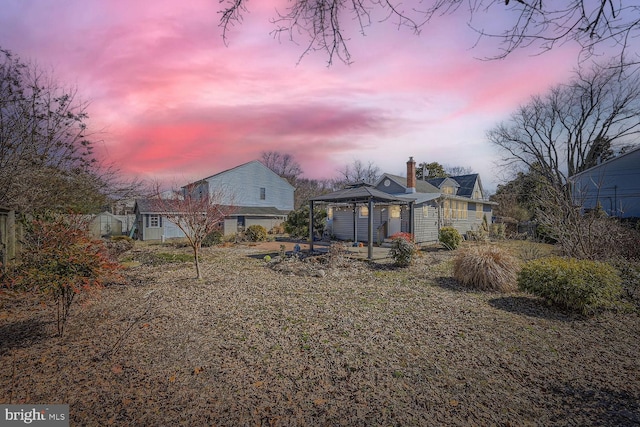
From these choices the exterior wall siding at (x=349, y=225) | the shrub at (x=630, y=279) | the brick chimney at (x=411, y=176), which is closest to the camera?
the shrub at (x=630, y=279)

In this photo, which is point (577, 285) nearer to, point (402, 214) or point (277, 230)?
point (402, 214)

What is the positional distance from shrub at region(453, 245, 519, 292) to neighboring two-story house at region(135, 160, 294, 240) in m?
17.4

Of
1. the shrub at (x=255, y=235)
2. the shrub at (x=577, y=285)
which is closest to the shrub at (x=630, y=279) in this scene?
the shrub at (x=577, y=285)

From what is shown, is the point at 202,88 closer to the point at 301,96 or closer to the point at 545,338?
the point at 301,96

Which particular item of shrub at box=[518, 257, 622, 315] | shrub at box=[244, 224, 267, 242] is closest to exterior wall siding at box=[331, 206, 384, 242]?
shrub at box=[244, 224, 267, 242]

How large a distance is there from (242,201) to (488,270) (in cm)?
2366

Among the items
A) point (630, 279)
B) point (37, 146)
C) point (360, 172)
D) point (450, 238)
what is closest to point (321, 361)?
point (630, 279)

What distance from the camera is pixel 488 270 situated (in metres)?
7.52

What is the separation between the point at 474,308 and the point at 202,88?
333 inches

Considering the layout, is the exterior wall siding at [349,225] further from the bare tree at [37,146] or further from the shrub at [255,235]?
the bare tree at [37,146]

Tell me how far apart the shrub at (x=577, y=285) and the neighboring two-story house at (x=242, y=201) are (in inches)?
762

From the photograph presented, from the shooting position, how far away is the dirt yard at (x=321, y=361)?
2736 mm

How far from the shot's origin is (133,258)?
12.3m

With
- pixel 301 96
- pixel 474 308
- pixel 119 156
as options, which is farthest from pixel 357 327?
pixel 119 156
